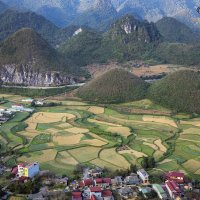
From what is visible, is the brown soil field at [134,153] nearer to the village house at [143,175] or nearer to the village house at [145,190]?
the village house at [143,175]

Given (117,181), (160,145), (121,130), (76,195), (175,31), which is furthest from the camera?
(175,31)

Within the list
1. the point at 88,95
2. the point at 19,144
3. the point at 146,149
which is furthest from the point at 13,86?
the point at 146,149

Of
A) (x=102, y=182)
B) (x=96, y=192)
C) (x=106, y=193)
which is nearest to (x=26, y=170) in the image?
(x=102, y=182)

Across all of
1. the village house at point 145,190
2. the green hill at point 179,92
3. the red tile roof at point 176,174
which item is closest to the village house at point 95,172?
the village house at point 145,190

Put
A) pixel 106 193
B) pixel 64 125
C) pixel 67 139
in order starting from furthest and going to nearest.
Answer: pixel 64 125
pixel 67 139
pixel 106 193

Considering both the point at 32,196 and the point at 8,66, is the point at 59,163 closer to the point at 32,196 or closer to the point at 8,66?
the point at 32,196

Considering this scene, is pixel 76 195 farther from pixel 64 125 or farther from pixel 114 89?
pixel 114 89

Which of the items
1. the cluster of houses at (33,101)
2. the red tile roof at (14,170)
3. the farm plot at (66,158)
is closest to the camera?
the red tile roof at (14,170)
